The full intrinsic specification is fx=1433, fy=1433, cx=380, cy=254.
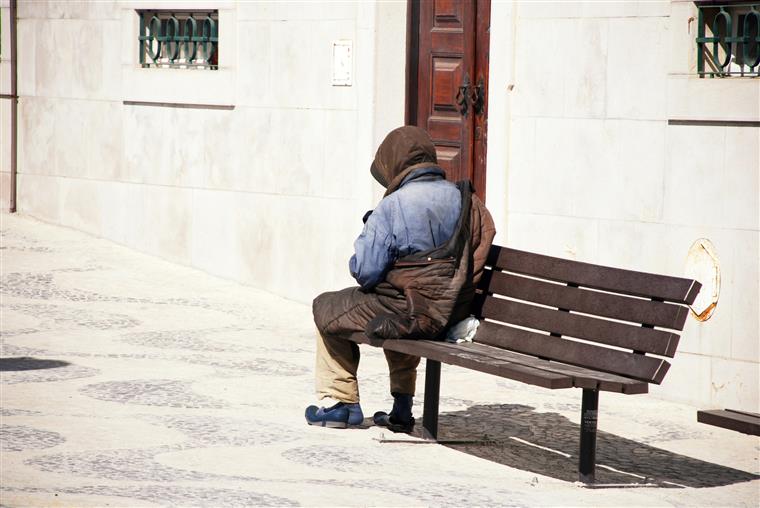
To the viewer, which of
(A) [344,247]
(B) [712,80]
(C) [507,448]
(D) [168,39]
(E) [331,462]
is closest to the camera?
(E) [331,462]

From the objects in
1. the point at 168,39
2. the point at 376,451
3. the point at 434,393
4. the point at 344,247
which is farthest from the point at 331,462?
the point at 168,39

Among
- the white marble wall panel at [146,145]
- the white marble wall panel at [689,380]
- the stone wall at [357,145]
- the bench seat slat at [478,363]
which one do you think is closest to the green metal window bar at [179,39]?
the stone wall at [357,145]

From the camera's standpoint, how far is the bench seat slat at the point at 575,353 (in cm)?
657

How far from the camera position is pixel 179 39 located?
1304 centimetres

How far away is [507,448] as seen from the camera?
24.7 ft

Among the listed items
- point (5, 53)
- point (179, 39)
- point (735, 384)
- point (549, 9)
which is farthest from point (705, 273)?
point (5, 53)

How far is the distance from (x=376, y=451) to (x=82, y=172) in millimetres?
7386

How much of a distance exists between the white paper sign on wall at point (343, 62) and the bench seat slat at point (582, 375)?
4576 mm

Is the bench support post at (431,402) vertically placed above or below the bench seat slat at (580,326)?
below

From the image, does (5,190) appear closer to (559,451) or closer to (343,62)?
(343,62)

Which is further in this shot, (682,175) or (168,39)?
(168,39)

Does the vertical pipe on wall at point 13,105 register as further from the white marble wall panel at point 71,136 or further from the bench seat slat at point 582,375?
the bench seat slat at point 582,375

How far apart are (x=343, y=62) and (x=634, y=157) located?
→ 3079mm

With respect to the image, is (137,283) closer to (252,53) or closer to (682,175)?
(252,53)
